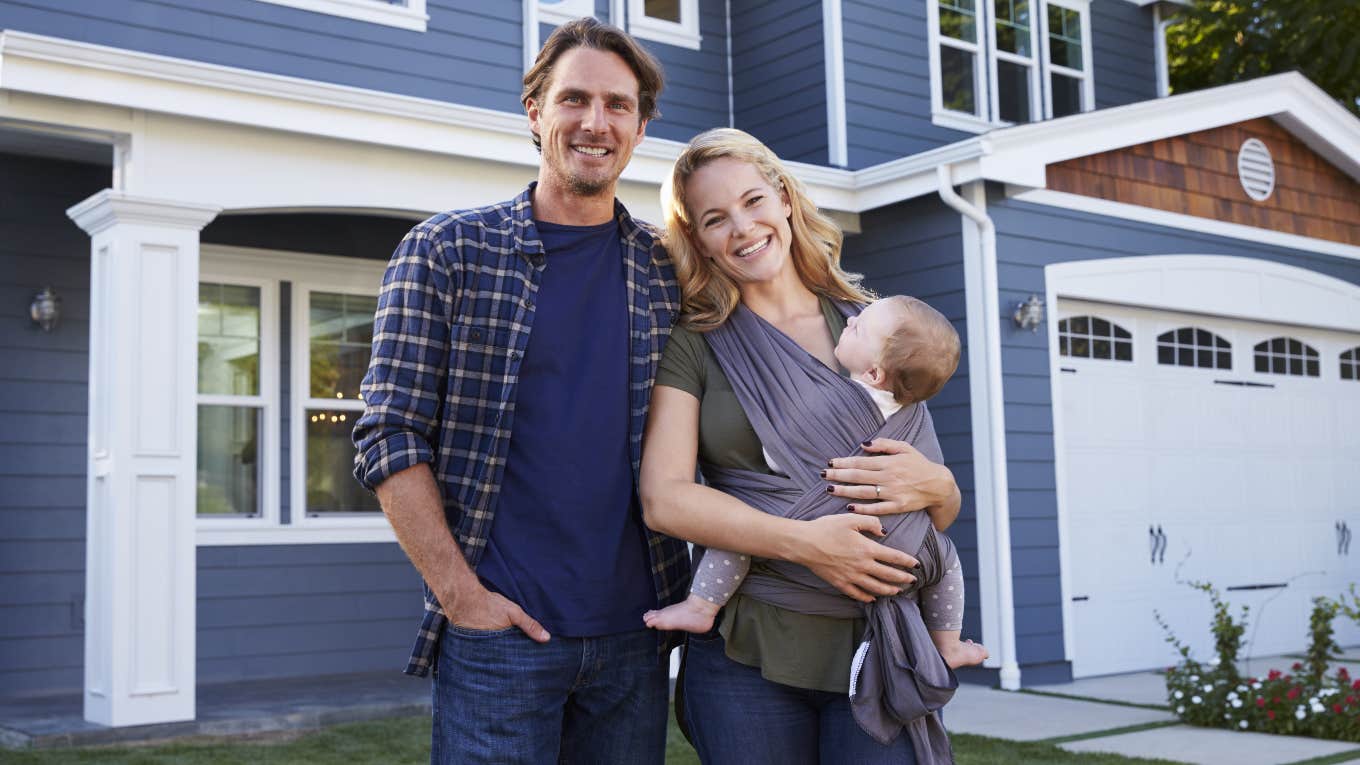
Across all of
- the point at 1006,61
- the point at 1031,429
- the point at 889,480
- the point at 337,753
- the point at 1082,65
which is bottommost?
the point at 337,753

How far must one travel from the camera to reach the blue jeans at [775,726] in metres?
2.29

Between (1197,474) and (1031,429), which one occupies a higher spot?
(1031,429)

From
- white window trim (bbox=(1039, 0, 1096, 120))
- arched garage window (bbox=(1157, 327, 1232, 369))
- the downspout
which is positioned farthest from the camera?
white window trim (bbox=(1039, 0, 1096, 120))

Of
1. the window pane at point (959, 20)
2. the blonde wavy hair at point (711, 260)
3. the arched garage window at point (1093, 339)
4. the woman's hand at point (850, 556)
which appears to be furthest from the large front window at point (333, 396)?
the woman's hand at point (850, 556)

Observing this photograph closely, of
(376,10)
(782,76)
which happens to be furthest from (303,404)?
(782,76)

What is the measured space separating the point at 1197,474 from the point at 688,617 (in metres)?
7.91

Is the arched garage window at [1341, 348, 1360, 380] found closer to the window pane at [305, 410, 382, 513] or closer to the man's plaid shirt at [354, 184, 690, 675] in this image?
the window pane at [305, 410, 382, 513]

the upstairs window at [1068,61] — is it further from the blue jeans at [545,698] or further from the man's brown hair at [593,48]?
the blue jeans at [545,698]

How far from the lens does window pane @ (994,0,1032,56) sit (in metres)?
10.9

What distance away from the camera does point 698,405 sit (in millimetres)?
2449

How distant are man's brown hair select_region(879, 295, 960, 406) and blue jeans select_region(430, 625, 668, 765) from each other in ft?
2.05

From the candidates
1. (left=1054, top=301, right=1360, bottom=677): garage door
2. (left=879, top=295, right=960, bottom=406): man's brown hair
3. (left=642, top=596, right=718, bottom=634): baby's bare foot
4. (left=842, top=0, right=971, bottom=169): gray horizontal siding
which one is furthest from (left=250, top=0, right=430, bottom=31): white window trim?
(left=642, top=596, right=718, bottom=634): baby's bare foot

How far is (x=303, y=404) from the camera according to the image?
858 cm

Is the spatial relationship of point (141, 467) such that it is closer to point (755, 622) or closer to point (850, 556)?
point (755, 622)
